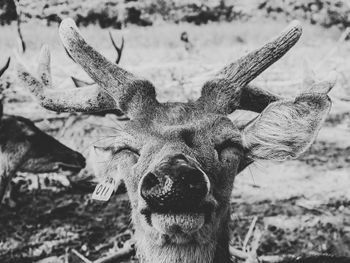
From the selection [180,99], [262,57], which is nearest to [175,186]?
[262,57]

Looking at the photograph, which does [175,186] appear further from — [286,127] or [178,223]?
[286,127]

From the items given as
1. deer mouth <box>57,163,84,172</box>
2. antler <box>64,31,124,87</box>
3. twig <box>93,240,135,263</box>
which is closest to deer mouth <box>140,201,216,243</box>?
antler <box>64,31,124,87</box>

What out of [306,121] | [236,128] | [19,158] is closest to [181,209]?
[236,128]

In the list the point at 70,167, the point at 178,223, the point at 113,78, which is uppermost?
the point at 113,78

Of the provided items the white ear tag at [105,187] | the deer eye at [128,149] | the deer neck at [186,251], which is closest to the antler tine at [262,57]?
the deer eye at [128,149]

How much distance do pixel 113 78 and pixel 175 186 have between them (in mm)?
1255

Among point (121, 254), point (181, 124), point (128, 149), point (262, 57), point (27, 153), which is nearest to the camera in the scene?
point (181, 124)

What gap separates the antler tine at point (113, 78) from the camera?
12.7ft

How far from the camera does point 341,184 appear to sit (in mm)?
7891

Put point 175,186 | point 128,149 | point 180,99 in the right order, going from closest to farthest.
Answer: point 175,186, point 128,149, point 180,99

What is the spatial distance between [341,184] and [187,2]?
8036 millimetres

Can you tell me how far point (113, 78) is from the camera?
392cm

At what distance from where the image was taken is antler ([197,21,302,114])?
3.86m

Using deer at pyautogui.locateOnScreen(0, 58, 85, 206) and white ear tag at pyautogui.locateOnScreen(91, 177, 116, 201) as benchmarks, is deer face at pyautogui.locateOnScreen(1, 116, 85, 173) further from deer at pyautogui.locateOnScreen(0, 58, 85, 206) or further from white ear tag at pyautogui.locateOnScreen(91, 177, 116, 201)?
white ear tag at pyautogui.locateOnScreen(91, 177, 116, 201)
